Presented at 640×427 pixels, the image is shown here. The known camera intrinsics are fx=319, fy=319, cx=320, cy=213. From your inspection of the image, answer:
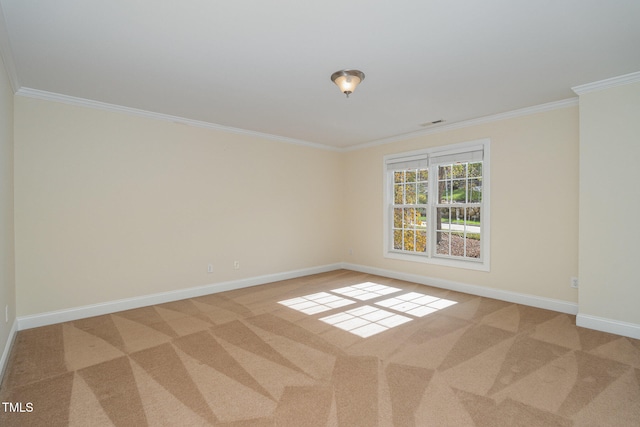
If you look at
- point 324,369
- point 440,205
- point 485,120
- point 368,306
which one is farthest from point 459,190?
point 324,369

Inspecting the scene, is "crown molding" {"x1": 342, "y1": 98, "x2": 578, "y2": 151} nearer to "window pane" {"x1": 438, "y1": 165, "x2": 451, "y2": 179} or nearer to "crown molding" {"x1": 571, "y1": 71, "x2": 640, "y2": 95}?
"crown molding" {"x1": 571, "y1": 71, "x2": 640, "y2": 95}

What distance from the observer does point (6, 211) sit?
115 inches

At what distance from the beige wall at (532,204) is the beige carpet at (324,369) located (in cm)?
52

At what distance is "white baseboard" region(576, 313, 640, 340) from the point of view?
315cm

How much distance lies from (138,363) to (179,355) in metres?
0.31

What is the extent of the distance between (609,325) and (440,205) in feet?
8.28

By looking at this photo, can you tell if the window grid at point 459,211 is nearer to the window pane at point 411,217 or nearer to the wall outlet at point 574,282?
the window pane at point 411,217

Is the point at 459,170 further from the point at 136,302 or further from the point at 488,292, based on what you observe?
the point at 136,302

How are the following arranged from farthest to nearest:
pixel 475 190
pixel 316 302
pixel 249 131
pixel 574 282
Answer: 1. pixel 249 131
2. pixel 475 190
3. pixel 316 302
4. pixel 574 282

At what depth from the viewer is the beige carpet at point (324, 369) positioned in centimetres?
201

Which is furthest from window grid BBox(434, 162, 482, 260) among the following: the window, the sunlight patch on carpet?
the sunlight patch on carpet

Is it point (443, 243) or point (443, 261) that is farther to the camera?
point (443, 243)

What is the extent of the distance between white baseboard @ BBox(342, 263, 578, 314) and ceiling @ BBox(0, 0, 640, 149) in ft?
8.18

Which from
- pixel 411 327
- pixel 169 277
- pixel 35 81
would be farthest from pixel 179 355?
pixel 35 81
